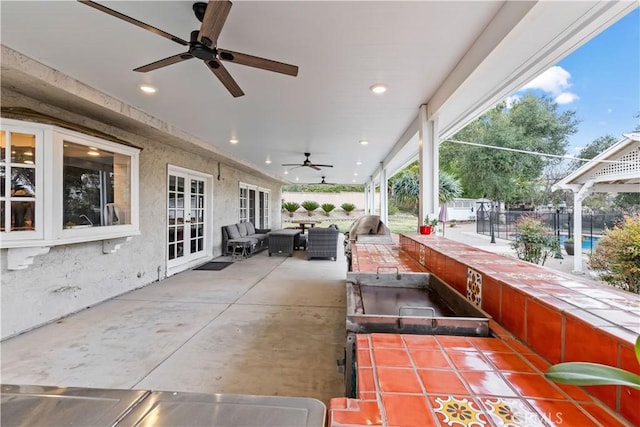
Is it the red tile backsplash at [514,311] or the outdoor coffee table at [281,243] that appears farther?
the outdoor coffee table at [281,243]

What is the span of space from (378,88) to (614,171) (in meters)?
2.16

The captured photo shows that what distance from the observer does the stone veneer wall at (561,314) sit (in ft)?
2.04

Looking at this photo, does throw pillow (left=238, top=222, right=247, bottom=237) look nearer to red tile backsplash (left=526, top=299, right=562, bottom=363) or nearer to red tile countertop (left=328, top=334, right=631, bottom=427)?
red tile countertop (left=328, top=334, right=631, bottom=427)

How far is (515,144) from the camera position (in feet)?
17.0

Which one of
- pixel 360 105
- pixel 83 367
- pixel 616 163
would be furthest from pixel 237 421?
pixel 360 105

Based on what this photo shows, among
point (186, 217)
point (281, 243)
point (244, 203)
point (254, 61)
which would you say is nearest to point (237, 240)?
point (281, 243)

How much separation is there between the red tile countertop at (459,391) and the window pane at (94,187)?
152 inches

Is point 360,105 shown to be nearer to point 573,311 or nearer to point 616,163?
point 616,163

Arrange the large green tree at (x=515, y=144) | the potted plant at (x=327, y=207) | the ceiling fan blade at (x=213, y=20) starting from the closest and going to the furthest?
the ceiling fan blade at (x=213, y=20), the large green tree at (x=515, y=144), the potted plant at (x=327, y=207)

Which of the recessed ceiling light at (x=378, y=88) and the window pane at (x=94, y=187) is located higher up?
the recessed ceiling light at (x=378, y=88)

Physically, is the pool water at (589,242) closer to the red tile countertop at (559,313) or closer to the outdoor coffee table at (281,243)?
the red tile countertop at (559,313)

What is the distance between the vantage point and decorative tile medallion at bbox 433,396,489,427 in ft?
1.97

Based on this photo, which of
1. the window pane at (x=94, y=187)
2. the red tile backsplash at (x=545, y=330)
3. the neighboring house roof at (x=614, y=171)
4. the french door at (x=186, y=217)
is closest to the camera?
the red tile backsplash at (x=545, y=330)

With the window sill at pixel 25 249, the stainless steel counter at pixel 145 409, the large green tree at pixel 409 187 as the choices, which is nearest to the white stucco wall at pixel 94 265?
the window sill at pixel 25 249
